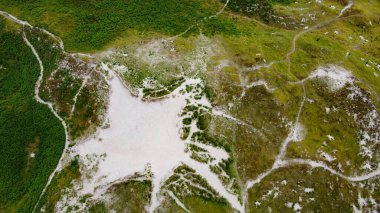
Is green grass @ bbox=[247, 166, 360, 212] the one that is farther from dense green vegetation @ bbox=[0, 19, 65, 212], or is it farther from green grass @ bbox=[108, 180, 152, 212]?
dense green vegetation @ bbox=[0, 19, 65, 212]

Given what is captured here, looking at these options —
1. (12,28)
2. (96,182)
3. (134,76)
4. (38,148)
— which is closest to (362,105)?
(134,76)

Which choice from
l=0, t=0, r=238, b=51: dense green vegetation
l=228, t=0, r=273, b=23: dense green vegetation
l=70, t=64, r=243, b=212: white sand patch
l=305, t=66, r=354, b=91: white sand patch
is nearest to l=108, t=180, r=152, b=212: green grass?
l=70, t=64, r=243, b=212: white sand patch

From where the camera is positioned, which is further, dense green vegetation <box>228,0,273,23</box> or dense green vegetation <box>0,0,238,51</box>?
dense green vegetation <box>228,0,273,23</box>

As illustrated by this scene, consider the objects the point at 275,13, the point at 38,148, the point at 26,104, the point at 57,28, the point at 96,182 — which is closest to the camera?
the point at 96,182

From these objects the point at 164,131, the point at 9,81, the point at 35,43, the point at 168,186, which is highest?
the point at 35,43

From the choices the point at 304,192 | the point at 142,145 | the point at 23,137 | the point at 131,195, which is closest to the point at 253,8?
the point at 142,145

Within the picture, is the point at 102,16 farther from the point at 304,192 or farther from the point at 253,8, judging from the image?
the point at 304,192

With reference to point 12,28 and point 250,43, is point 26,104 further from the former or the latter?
point 250,43
